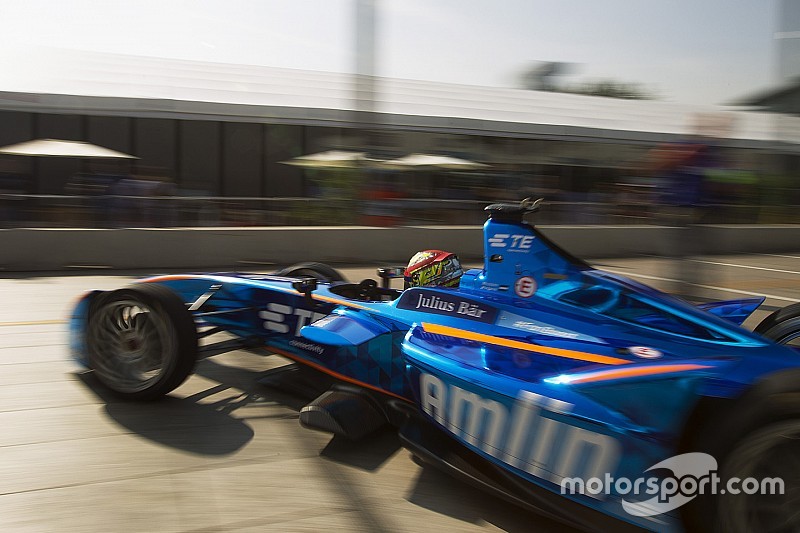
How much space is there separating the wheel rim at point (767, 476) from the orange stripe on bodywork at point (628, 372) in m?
0.36

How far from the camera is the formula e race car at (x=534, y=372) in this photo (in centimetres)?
232

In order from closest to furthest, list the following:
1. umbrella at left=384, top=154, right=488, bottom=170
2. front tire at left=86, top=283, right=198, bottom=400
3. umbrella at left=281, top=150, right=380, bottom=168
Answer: front tire at left=86, top=283, right=198, bottom=400 < umbrella at left=281, top=150, right=380, bottom=168 < umbrella at left=384, top=154, right=488, bottom=170

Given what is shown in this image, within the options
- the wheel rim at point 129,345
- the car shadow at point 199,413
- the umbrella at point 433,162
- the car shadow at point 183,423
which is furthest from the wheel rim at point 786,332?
the umbrella at point 433,162

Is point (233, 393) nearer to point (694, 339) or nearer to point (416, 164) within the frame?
point (694, 339)

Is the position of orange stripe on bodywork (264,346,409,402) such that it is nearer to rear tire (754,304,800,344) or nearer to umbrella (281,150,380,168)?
rear tire (754,304,800,344)

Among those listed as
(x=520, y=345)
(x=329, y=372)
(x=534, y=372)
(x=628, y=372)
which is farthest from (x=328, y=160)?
(x=628, y=372)

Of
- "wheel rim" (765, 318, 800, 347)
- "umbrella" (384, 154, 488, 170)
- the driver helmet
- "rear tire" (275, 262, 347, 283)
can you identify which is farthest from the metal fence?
the driver helmet

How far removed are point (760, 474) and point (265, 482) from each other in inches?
82.0

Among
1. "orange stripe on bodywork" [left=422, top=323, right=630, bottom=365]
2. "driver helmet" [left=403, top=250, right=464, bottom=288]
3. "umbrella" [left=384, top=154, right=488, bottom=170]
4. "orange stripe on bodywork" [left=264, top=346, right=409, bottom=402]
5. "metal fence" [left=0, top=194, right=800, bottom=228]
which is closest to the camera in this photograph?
"orange stripe on bodywork" [left=422, top=323, right=630, bottom=365]

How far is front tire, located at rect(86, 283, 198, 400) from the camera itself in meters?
4.04

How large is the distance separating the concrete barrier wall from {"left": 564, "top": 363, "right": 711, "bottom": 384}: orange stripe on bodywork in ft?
20.7

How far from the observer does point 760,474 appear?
226 cm

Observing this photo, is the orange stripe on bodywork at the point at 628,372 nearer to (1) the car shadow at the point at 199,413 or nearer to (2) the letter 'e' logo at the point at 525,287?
(2) the letter 'e' logo at the point at 525,287

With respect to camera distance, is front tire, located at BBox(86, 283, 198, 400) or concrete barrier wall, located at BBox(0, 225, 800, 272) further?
concrete barrier wall, located at BBox(0, 225, 800, 272)
